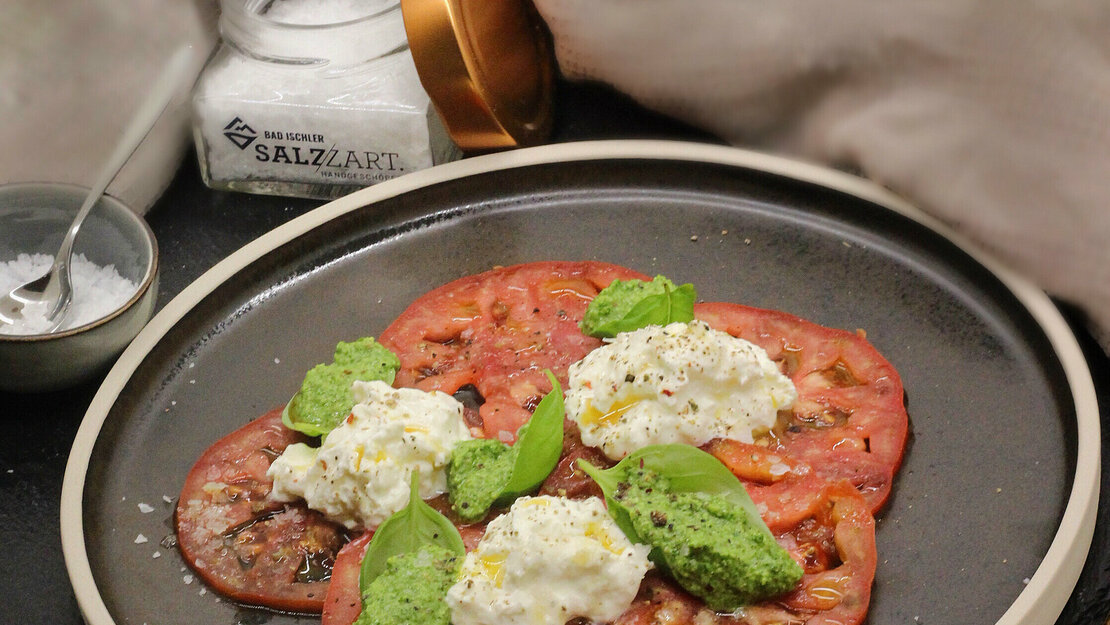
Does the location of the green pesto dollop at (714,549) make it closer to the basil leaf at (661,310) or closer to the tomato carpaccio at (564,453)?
→ the tomato carpaccio at (564,453)

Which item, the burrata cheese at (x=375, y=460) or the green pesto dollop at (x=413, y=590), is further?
the burrata cheese at (x=375, y=460)

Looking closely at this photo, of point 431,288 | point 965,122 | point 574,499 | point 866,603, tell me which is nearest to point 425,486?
point 574,499

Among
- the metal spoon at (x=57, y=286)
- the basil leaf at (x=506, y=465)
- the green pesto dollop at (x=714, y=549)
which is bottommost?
the metal spoon at (x=57, y=286)

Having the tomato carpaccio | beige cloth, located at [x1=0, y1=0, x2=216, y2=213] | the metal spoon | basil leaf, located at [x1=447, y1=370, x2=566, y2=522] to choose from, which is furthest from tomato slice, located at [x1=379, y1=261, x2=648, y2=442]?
Answer: beige cloth, located at [x1=0, y1=0, x2=216, y2=213]

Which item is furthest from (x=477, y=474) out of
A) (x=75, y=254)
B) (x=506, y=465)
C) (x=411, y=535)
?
(x=75, y=254)

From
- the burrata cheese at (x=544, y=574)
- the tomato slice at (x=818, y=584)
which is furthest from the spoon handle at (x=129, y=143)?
the tomato slice at (x=818, y=584)
